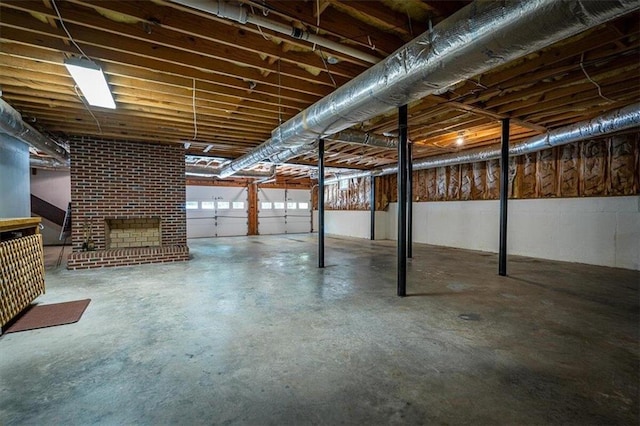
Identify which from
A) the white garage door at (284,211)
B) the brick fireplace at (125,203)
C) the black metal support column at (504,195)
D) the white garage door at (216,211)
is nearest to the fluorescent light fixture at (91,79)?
the brick fireplace at (125,203)

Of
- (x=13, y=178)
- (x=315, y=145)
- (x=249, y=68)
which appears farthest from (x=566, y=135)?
(x=13, y=178)

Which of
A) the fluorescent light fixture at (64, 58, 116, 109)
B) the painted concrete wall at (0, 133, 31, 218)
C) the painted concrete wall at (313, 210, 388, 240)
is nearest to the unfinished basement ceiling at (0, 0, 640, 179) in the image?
the fluorescent light fixture at (64, 58, 116, 109)

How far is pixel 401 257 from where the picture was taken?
3.49 metres

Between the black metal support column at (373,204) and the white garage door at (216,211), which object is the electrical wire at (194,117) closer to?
the white garage door at (216,211)

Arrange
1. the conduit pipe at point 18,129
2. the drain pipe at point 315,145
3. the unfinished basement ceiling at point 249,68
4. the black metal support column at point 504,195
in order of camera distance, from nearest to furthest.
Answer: the unfinished basement ceiling at point 249,68 < the conduit pipe at point 18,129 < the black metal support column at point 504,195 < the drain pipe at point 315,145

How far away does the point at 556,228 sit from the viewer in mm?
6023

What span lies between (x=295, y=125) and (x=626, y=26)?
3.28 m

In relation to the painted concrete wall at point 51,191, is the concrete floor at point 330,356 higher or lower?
lower

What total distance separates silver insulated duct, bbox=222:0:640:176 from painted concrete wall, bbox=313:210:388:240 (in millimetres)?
7794

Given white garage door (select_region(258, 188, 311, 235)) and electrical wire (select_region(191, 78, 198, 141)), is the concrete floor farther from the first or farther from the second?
white garage door (select_region(258, 188, 311, 235))

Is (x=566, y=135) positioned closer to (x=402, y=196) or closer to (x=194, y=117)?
(x=402, y=196)

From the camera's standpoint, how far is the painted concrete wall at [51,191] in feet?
27.5

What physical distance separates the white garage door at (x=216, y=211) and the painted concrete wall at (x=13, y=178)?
582 cm

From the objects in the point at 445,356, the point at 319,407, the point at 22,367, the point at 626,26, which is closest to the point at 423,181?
the point at 626,26
